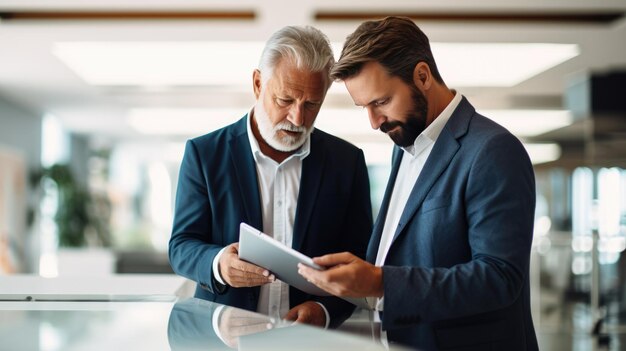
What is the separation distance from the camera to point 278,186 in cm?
211

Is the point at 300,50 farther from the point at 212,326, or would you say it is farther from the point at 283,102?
the point at 212,326

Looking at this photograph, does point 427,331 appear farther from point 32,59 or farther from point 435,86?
point 32,59

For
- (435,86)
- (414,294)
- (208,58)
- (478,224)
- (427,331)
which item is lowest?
(427,331)

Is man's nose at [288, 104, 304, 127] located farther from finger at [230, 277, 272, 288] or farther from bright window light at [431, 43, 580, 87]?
bright window light at [431, 43, 580, 87]

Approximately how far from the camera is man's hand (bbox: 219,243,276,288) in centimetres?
176

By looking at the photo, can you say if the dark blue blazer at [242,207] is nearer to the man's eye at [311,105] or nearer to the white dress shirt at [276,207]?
the white dress shirt at [276,207]

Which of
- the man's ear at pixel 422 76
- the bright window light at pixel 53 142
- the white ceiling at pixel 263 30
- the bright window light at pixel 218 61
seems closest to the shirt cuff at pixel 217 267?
the man's ear at pixel 422 76

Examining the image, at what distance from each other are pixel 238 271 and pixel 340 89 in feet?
25.2

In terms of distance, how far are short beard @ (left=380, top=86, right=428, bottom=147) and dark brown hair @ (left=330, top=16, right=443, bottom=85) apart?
0.16 ft

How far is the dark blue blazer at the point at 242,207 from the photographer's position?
79.9 inches

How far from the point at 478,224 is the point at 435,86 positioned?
0.43 metres

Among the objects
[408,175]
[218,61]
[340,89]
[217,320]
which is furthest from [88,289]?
[340,89]

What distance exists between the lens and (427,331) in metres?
1.66

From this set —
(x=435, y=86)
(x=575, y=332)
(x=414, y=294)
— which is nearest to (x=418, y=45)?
(x=435, y=86)
